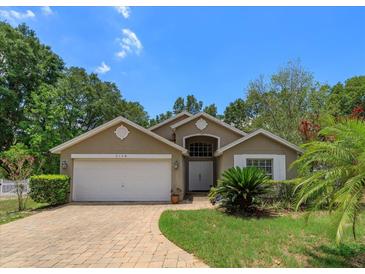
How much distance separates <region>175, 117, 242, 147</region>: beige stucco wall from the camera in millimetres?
19062

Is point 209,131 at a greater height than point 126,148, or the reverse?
point 209,131

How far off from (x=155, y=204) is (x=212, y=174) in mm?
6536

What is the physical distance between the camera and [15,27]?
28.7 metres

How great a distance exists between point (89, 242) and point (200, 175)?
13.1m

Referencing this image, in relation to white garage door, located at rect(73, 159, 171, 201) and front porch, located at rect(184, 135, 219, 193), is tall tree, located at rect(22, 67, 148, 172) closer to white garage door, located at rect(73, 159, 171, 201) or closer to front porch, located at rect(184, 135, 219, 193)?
white garage door, located at rect(73, 159, 171, 201)

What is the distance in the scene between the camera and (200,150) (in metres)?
20.1

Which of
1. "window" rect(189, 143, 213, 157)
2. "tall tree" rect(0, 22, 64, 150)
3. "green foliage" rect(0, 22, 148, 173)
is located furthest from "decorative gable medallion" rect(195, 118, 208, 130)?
"tall tree" rect(0, 22, 64, 150)

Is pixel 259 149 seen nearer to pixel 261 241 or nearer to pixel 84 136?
pixel 84 136

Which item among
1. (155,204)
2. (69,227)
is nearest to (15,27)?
(155,204)

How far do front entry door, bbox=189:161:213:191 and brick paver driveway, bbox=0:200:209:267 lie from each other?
8.54 metres

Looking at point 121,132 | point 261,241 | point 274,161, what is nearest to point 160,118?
point 121,132

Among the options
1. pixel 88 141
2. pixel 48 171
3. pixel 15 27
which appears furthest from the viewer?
pixel 15 27

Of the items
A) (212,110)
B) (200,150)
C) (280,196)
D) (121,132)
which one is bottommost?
(280,196)

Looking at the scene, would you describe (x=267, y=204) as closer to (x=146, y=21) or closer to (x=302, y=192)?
(x=302, y=192)
